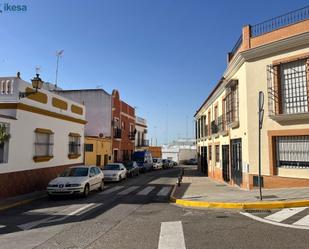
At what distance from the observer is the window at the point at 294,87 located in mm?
13797

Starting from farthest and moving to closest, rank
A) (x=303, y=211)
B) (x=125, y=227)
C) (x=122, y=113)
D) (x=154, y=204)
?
(x=122, y=113) → (x=154, y=204) → (x=303, y=211) → (x=125, y=227)

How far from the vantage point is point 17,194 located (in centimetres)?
1445

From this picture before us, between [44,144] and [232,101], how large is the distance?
1098 centimetres

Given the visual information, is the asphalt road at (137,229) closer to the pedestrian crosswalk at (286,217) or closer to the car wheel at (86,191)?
the pedestrian crosswalk at (286,217)

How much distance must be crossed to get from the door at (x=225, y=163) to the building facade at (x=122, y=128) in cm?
1695

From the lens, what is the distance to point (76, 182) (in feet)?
46.1

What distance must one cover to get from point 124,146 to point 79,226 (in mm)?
32453

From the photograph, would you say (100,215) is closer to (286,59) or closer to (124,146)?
(286,59)

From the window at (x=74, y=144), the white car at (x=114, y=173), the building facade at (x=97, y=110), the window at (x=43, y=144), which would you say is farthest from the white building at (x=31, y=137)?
the building facade at (x=97, y=110)

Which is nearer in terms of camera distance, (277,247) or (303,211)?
(277,247)

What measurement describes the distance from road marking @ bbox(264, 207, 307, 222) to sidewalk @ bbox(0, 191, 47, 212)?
9449mm

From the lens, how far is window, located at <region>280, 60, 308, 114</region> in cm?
1380

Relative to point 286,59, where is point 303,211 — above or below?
below

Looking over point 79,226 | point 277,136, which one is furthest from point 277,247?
point 277,136
